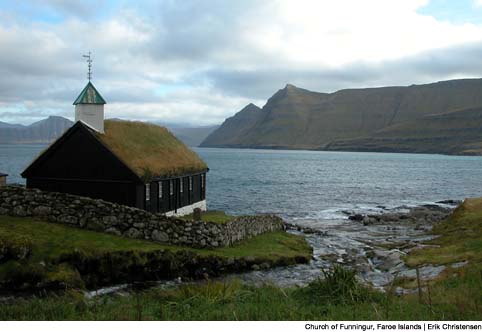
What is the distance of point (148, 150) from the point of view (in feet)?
113

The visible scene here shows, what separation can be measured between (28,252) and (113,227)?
5442mm

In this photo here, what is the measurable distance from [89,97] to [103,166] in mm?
5862

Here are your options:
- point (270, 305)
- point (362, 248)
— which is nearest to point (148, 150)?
point (362, 248)

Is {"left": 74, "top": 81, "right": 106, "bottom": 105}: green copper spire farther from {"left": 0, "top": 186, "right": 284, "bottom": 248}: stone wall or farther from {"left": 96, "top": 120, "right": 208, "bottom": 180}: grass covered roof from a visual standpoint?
{"left": 0, "top": 186, "right": 284, "bottom": 248}: stone wall

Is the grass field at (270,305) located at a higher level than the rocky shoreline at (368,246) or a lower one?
higher

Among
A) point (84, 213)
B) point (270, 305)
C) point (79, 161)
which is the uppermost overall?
point (79, 161)

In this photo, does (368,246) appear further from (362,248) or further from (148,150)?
(148,150)

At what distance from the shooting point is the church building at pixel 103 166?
30.4 meters

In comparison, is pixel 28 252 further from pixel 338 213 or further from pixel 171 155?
pixel 338 213

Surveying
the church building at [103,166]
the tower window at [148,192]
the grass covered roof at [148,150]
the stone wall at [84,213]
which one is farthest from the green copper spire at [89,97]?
the stone wall at [84,213]

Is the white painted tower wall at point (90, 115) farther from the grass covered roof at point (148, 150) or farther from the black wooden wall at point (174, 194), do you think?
the black wooden wall at point (174, 194)

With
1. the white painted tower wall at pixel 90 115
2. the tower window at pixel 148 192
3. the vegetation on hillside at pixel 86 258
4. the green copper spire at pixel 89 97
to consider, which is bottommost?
the vegetation on hillside at pixel 86 258
